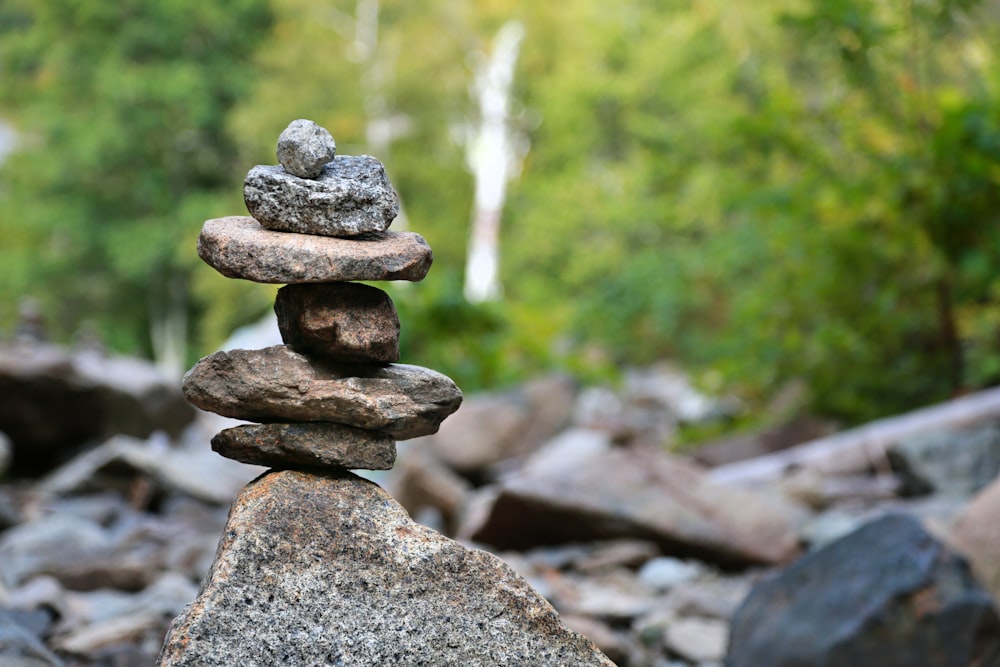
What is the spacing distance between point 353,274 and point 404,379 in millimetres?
327

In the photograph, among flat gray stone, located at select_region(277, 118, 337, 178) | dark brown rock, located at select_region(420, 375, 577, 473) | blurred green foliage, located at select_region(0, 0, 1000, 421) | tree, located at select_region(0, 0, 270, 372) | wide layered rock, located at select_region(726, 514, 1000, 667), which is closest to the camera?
flat gray stone, located at select_region(277, 118, 337, 178)

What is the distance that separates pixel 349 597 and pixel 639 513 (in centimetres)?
365

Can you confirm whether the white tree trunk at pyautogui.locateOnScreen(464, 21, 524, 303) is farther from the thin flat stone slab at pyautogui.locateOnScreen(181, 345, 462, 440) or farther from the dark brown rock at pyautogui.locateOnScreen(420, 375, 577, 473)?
the thin flat stone slab at pyautogui.locateOnScreen(181, 345, 462, 440)

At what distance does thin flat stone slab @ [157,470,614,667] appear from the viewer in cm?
237

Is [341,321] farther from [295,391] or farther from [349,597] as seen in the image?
[349,597]

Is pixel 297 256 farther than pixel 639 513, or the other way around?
pixel 639 513

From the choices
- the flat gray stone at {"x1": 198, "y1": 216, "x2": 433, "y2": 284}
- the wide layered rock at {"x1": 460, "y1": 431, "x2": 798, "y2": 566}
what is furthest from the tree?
the flat gray stone at {"x1": 198, "y1": 216, "x2": 433, "y2": 284}

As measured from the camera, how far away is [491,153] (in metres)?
24.1

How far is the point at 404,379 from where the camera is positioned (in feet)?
9.04

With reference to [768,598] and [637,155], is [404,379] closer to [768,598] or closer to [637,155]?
[768,598]

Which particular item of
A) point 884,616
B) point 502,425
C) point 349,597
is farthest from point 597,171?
point 349,597

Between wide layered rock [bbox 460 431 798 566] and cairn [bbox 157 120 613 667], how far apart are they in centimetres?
319

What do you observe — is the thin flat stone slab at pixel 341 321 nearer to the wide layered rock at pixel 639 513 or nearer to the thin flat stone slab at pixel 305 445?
the thin flat stone slab at pixel 305 445

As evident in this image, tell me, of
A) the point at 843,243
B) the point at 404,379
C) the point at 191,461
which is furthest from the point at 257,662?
the point at 843,243
